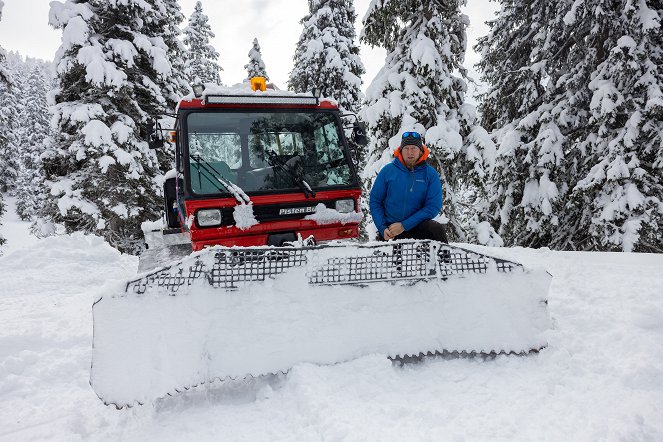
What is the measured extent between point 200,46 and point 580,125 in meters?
22.7

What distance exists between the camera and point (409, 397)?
2.42 meters

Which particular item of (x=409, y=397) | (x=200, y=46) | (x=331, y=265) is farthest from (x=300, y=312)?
(x=200, y=46)

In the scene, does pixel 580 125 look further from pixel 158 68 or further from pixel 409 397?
pixel 158 68

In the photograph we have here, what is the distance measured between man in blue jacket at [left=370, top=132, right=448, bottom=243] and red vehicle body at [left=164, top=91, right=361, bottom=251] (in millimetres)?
476

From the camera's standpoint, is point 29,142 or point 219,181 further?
point 29,142

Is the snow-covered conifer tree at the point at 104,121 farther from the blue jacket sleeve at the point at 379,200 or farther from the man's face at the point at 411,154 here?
the man's face at the point at 411,154

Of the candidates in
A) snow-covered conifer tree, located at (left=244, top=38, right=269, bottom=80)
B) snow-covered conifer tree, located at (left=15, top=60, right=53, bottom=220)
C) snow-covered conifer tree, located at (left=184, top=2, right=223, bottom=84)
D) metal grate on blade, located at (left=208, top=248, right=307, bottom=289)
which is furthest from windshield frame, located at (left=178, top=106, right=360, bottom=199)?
snow-covered conifer tree, located at (left=15, top=60, right=53, bottom=220)

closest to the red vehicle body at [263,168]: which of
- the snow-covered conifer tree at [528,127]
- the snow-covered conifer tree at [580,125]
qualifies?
the snow-covered conifer tree at [580,125]

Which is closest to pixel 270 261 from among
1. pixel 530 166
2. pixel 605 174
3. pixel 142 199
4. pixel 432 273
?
pixel 432 273

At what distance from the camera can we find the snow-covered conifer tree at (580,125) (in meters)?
7.39

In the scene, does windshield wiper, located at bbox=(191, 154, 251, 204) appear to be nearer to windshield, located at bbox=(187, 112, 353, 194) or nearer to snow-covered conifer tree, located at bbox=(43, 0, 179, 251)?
windshield, located at bbox=(187, 112, 353, 194)

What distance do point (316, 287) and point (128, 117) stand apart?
33.6 ft

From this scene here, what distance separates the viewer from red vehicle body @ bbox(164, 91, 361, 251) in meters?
3.94

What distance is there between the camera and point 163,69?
11117 mm
